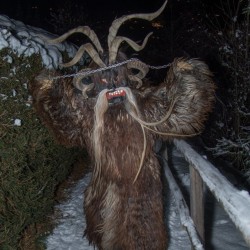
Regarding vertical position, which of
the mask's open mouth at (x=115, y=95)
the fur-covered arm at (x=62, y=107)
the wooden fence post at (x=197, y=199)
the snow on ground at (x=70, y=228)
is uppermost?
the mask's open mouth at (x=115, y=95)

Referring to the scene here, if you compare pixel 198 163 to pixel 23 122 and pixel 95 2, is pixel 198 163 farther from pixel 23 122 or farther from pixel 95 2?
pixel 95 2

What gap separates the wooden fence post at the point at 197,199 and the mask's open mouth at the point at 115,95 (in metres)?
0.94

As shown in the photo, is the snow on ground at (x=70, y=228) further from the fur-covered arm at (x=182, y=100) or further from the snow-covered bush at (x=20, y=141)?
the fur-covered arm at (x=182, y=100)

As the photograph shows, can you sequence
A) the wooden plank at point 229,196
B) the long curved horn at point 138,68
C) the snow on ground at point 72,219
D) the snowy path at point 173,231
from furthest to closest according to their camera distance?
1. the snowy path at point 173,231
2. the snow on ground at point 72,219
3. the long curved horn at point 138,68
4. the wooden plank at point 229,196

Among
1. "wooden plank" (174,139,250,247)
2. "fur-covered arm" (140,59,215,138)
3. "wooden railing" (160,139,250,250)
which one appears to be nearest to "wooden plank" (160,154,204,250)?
"wooden railing" (160,139,250,250)

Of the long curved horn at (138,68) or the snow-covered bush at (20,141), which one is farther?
the snow-covered bush at (20,141)

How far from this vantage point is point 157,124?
9.56 feet

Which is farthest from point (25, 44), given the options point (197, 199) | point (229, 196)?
point (229, 196)

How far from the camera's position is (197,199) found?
132 inches

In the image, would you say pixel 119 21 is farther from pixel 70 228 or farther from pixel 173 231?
pixel 70 228

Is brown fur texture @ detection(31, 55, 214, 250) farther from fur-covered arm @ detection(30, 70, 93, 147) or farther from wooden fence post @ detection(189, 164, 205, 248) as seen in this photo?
wooden fence post @ detection(189, 164, 205, 248)

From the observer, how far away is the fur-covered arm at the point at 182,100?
2.94 meters

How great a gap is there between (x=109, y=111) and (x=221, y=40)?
5.65m

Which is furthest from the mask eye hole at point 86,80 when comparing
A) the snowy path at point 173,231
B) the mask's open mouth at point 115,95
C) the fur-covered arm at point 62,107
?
the snowy path at point 173,231
